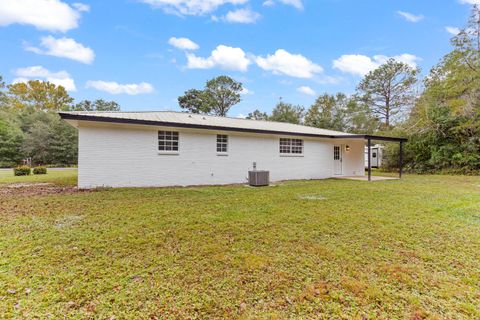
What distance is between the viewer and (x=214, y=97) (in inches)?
1380

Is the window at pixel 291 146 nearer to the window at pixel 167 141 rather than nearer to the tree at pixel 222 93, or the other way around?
the window at pixel 167 141

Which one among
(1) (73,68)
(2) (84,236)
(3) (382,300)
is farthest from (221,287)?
(1) (73,68)

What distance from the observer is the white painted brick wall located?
327 inches

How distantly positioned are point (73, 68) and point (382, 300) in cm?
3350

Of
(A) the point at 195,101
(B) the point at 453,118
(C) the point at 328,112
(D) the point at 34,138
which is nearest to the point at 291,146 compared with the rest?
(B) the point at 453,118

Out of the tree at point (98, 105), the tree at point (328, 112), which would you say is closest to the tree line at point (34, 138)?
the tree at point (98, 105)

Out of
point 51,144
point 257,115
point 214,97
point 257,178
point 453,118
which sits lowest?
point 257,178

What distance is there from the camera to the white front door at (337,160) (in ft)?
46.7

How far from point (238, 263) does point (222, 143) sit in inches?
316

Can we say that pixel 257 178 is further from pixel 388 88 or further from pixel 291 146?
pixel 388 88

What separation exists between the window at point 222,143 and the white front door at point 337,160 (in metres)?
7.31

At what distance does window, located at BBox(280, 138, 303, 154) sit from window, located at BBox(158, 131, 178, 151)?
552 centimetres

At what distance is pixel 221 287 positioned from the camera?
2.42m

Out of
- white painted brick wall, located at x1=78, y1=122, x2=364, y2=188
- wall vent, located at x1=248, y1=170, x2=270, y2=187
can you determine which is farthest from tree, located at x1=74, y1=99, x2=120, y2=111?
wall vent, located at x1=248, y1=170, x2=270, y2=187
